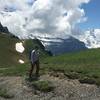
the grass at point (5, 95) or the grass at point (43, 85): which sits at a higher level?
the grass at point (43, 85)

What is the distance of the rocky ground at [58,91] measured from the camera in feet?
107

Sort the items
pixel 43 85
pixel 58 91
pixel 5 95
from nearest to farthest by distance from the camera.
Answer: pixel 58 91 → pixel 5 95 → pixel 43 85

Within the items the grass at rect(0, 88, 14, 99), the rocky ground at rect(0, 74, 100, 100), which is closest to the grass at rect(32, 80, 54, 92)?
the rocky ground at rect(0, 74, 100, 100)

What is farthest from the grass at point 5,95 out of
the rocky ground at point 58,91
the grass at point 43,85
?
the grass at point 43,85

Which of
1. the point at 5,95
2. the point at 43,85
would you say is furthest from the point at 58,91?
the point at 5,95

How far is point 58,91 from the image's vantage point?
111 ft

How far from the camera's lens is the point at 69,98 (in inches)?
1276

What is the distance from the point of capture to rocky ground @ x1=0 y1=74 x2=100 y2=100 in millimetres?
32688

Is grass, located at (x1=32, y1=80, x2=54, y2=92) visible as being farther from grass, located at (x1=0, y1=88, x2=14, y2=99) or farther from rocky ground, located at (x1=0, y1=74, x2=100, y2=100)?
grass, located at (x1=0, y1=88, x2=14, y2=99)

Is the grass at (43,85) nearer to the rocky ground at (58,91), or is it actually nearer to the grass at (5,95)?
the rocky ground at (58,91)

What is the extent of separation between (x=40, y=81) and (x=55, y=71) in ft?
17.3

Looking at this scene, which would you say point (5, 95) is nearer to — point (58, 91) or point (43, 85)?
point (43, 85)

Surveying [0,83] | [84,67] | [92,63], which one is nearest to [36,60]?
[0,83]

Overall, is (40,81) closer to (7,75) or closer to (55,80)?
(55,80)
